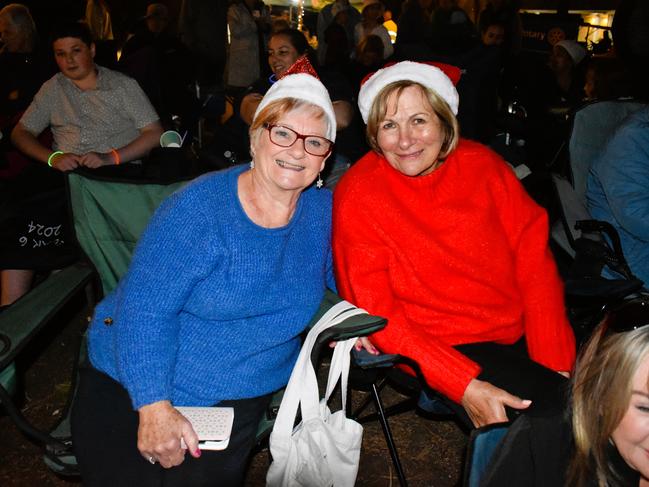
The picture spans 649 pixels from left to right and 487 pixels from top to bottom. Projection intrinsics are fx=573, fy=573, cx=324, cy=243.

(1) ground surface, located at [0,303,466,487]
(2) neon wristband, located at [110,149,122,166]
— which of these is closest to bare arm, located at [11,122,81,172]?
(2) neon wristband, located at [110,149,122,166]

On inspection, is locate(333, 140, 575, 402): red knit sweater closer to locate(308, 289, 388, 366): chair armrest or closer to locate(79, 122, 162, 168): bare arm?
locate(308, 289, 388, 366): chair armrest

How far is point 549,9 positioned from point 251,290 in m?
17.4

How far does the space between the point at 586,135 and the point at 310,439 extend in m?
2.56

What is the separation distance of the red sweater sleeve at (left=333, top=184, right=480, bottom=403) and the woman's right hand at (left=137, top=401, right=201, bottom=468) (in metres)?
0.75

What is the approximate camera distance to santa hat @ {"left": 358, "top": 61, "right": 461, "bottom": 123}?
223cm

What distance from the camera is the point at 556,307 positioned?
2.31 meters

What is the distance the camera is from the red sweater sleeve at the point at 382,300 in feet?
6.70

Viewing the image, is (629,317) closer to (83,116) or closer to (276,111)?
(276,111)

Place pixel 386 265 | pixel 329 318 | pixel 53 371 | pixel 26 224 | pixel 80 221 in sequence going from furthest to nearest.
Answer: pixel 53 371 < pixel 26 224 < pixel 80 221 < pixel 386 265 < pixel 329 318

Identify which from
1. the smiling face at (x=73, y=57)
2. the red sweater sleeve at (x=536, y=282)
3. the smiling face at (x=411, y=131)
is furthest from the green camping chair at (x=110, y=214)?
the red sweater sleeve at (x=536, y=282)

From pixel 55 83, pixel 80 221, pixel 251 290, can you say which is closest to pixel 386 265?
pixel 251 290

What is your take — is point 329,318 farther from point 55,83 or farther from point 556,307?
point 55,83

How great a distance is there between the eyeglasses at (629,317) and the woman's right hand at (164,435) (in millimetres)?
1250

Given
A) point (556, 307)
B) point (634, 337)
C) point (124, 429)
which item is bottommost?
point (124, 429)
